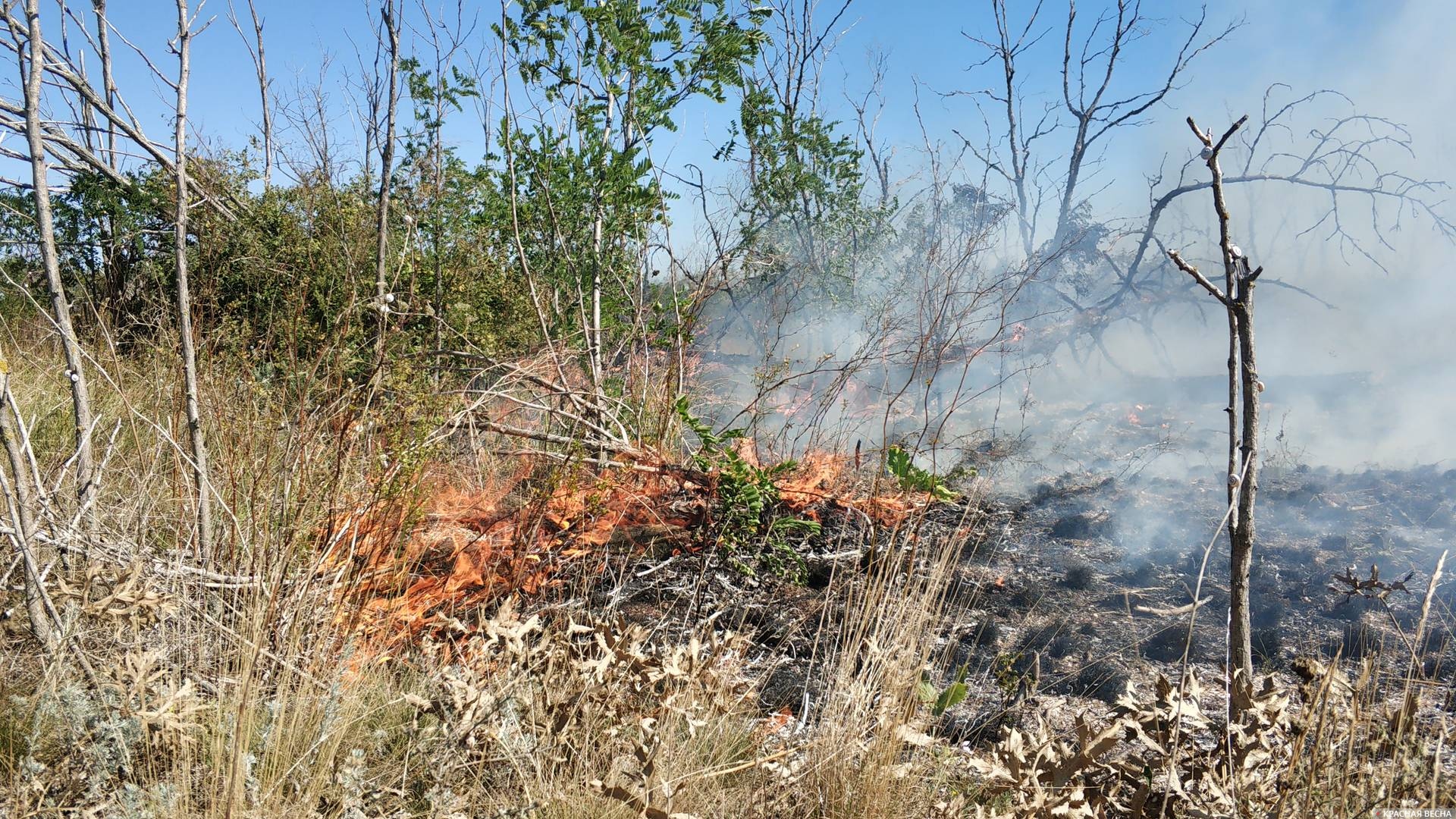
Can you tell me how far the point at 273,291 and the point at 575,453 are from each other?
326cm

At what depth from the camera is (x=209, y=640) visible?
2.30m

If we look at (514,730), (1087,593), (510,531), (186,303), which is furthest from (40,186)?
(1087,593)

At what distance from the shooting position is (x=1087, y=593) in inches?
143

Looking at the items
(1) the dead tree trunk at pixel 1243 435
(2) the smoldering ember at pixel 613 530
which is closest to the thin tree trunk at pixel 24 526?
(2) the smoldering ember at pixel 613 530

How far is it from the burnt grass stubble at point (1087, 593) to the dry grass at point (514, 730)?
0.31m

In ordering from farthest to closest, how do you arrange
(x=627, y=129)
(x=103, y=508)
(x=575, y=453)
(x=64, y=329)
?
(x=627, y=129) < (x=575, y=453) < (x=103, y=508) < (x=64, y=329)

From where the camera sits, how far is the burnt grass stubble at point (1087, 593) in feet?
9.13

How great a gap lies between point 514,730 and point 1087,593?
2.80m

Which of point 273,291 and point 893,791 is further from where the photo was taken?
point 273,291

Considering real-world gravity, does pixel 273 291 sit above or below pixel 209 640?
above

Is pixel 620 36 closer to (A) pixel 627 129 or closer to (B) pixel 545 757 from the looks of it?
(A) pixel 627 129

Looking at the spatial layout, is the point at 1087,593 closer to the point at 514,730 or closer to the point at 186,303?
the point at 514,730

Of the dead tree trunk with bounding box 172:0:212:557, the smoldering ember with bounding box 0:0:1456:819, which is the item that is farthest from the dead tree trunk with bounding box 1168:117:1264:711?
the dead tree trunk with bounding box 172:0:212:557

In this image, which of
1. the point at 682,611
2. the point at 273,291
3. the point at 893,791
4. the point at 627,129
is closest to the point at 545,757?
the point at 893,791
